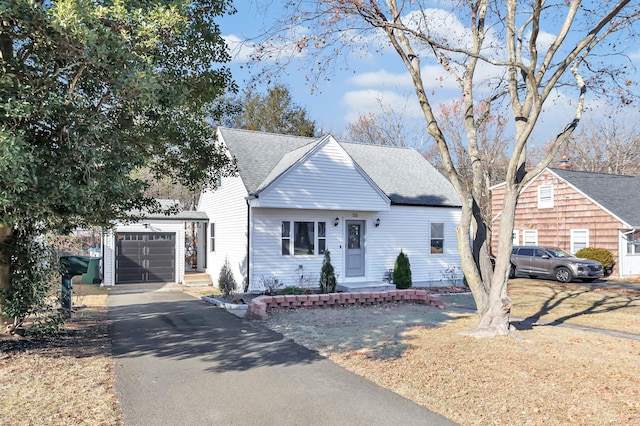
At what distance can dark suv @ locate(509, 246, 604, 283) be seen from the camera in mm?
→ 21328

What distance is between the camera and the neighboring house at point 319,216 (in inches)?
616

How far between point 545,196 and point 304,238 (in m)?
18.1

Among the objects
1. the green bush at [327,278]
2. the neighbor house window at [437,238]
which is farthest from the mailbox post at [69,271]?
the neighbor house window at [437,238]

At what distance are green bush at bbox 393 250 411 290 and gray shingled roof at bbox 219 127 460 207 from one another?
2.32 metres

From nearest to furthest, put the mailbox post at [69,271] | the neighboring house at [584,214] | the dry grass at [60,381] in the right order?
1. the dry grass at [60,381]
2. the mailbox post at [69,271]
3. the neighboring house at [584,214]

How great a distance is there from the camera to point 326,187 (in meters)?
16.1

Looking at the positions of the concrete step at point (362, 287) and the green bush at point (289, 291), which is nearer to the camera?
the green bush at point (289, 291)

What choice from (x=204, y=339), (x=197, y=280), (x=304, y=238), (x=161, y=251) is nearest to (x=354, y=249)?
(x=304, y=238)

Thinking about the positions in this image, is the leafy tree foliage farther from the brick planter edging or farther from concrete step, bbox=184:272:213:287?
the brick planter edging

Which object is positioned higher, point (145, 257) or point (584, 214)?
point (584, 214)

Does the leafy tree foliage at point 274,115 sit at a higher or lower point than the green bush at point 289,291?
higher

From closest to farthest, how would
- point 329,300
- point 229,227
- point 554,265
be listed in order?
point 329,300 < point 229,227 < point 554,265

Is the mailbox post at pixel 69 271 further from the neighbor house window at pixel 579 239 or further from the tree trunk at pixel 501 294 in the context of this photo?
the neighbor house window at pixel 579 239

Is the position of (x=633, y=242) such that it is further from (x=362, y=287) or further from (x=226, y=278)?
(x=226, y=278)
